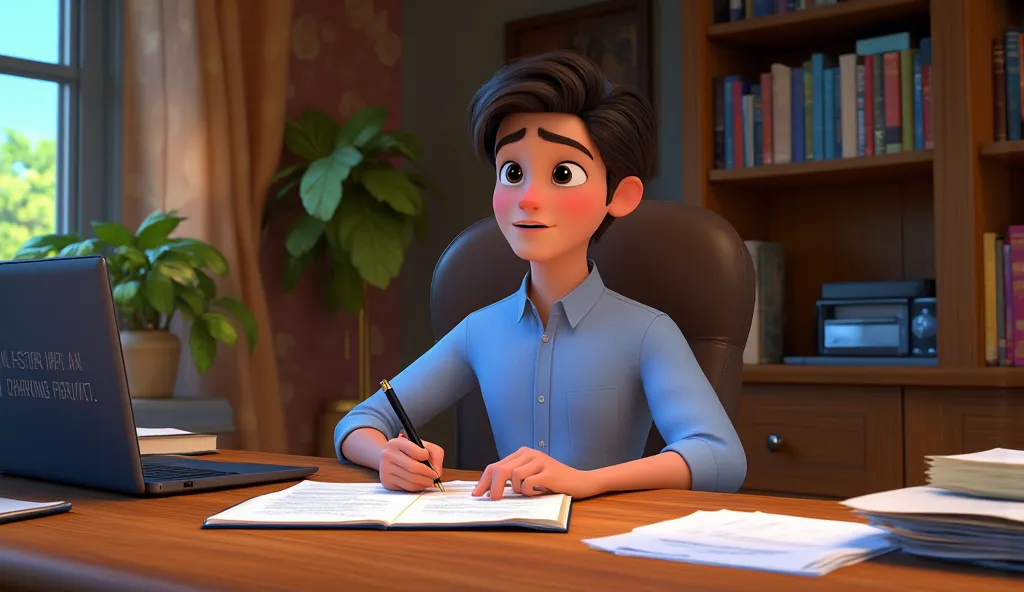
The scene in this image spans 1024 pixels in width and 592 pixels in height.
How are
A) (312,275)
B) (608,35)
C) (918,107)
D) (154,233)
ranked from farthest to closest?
(312,275) → (608,35) → (154,233) → (918,107)

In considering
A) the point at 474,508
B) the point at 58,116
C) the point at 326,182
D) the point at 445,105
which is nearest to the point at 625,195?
the point at 474,508

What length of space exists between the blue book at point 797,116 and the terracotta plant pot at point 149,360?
157 cm

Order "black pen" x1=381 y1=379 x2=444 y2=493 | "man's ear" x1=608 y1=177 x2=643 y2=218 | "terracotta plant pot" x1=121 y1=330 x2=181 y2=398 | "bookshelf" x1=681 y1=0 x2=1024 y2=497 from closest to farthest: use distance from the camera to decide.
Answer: "black pen" x1=381 y1=379 x2=444 y2=493, "man's ear" x1=608 y1=177 x2=643 y2=218, "bookshelf" x1=681 y1=0 x2=1024 y2=497, "terracotta plant pot" x1=121 y1=330 x2=181 y2=398

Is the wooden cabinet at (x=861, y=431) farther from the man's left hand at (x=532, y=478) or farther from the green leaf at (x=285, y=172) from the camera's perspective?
the green leaf at (x=285, y=172)

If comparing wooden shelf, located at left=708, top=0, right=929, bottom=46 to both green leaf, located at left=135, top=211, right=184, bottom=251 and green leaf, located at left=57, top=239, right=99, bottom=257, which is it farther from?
green leaf, located at left=57, top=239, right=99, bottom=257

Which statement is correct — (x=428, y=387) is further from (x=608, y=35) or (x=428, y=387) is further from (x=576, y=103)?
(x=608, y=35)

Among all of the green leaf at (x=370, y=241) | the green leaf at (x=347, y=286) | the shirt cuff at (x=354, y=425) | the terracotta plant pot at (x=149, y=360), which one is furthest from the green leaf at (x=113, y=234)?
the shirt cuff at (x=354, y=425)

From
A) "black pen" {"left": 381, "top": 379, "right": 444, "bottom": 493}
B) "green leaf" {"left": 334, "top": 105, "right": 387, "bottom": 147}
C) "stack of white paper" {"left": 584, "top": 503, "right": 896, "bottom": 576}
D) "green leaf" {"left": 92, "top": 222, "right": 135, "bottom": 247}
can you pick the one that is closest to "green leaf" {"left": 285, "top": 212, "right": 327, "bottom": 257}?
"green leaf" {"left": 334, "top": 105, "right": 387, "bottom": 147}

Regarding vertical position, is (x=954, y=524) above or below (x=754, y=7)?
below

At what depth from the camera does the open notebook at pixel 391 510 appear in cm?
76

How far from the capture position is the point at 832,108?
2.40m

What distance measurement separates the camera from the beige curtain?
2770 millimetres

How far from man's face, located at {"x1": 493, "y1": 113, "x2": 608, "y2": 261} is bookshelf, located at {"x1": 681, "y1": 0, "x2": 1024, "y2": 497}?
2.82ft

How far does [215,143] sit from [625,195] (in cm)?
186
